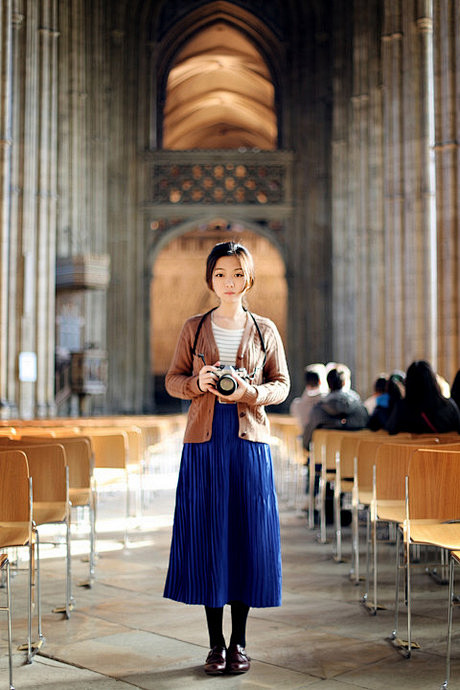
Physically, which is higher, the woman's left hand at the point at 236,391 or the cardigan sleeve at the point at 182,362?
the cardigan sleeve at the point at 182,362

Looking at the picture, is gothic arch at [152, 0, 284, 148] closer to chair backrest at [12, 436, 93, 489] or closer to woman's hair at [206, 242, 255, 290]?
chair backrest at [12, 436, 93, 489]

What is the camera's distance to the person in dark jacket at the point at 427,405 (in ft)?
20.0

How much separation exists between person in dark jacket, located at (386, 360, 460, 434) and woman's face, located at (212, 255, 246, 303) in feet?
8.14

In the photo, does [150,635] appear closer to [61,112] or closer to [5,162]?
[5,162]

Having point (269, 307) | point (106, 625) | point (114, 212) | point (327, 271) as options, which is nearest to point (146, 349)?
point (114, 212)

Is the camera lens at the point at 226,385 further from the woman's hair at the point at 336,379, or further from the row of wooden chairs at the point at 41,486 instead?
the woman's hair at the point at 336,379

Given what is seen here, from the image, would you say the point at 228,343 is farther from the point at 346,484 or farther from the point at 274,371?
the point at 346,484

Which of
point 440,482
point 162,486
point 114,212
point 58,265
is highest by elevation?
point 114,212

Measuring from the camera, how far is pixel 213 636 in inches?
150

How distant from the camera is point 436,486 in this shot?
403 centimetres

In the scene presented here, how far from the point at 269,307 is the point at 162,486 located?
23910 millimetres

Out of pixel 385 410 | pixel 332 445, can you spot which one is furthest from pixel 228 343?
pixel 385 410

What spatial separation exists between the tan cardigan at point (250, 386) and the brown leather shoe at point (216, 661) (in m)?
0.89

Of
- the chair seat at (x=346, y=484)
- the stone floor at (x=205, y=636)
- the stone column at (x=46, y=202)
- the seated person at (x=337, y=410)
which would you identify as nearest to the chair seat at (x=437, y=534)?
the stone floor at (x=205, y=636)
